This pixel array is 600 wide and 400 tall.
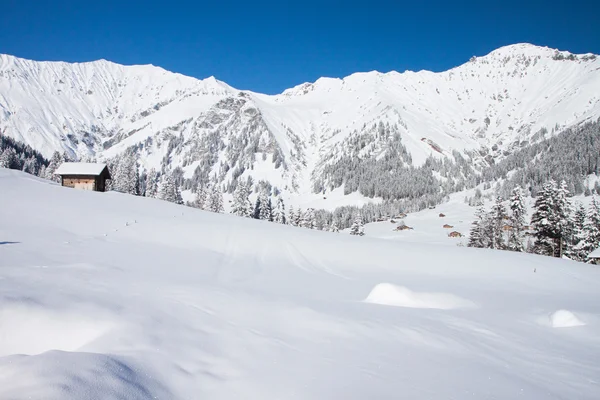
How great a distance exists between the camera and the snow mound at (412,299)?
11.3m

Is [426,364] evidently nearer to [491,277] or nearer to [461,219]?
[491,277]

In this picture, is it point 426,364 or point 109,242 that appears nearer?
point 426,364

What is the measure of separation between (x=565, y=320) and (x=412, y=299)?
4119 millimetres

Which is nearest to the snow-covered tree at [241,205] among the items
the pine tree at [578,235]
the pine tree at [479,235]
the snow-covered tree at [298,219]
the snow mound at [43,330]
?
the snow-covered tree at [298,219]

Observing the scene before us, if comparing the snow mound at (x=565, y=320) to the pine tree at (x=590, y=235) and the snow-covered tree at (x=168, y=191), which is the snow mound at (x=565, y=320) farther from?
the snow-covered tree at (x=168, y=191)

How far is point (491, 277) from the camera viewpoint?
55.0 ft

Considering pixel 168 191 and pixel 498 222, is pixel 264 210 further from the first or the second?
pixel 498 222

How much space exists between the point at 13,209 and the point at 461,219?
4966 inches

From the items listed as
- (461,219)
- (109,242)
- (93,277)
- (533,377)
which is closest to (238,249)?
(109,242)

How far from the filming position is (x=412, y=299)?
1158 cm

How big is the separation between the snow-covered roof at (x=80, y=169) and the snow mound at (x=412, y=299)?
51.7m

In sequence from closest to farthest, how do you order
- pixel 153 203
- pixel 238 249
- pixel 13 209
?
pixel 238 249
pixel 13 209
pixel 153 203

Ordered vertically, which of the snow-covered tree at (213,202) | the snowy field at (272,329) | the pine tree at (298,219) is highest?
the snow-covered tree at (213,202)

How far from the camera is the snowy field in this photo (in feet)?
15.7
